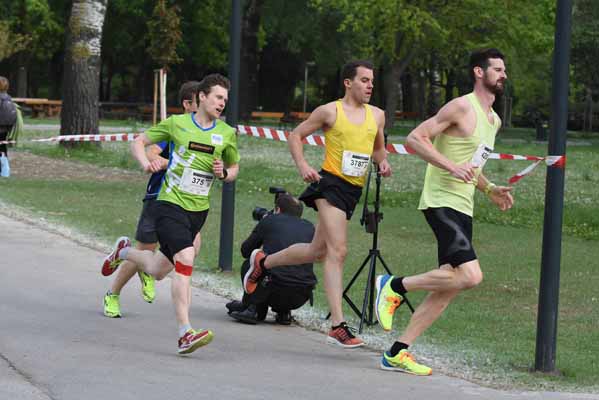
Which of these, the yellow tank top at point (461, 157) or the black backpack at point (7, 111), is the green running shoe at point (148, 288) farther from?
the black backpack at point (7, 111)

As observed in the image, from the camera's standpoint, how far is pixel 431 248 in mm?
14703

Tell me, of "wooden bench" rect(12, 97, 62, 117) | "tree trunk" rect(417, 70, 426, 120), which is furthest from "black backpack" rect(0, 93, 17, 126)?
"tree trunk" rect(417, 70, 426, 120)

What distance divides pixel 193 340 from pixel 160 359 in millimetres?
240

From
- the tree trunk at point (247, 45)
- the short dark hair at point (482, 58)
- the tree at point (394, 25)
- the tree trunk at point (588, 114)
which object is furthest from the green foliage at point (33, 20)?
the short dark hair at point (482, 58)

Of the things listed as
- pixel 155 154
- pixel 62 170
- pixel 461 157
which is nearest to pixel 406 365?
pixel 461 157

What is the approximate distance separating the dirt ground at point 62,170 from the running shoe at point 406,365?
638 inches

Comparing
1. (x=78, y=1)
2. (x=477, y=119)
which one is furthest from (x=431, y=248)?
(x=78, y=1)

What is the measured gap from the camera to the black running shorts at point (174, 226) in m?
7.80

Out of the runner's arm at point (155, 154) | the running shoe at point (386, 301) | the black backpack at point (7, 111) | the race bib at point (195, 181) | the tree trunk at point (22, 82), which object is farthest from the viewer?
the tree trunk at point (22, 82)

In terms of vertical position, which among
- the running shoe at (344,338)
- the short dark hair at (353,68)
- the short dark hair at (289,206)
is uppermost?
the short dark hair at (353,68)

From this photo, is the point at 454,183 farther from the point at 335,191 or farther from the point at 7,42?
the point at 7,42

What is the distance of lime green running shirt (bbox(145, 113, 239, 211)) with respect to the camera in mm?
7883

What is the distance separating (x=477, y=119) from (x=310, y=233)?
2.26 m

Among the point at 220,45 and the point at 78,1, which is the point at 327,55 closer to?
the point at 220,45
